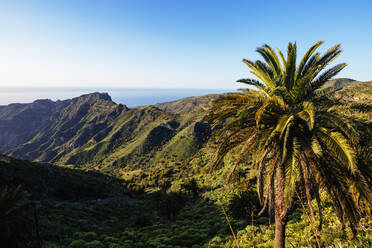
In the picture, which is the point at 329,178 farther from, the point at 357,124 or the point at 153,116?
the point at 153,116

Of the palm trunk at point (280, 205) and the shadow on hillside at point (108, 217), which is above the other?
the palm trunk at point (280, 205)

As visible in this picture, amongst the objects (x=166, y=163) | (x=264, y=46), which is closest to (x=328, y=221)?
(x=264, y=46)

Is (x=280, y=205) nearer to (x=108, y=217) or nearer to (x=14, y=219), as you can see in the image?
(x=14, y=219)

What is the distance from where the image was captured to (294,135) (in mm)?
5930

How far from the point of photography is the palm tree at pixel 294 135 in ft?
17.2

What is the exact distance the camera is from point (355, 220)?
5.57 meters

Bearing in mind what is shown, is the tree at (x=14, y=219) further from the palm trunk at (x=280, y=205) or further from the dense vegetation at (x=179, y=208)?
the palm trunk at (x=280, y=205)

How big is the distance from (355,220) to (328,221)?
5.21 metres

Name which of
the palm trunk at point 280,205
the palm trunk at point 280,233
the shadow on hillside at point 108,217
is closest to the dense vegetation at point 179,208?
the shadow on hillside at point 108,217

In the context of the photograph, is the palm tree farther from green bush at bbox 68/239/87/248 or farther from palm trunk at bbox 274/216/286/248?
green bush at bbox 68/239/87/248

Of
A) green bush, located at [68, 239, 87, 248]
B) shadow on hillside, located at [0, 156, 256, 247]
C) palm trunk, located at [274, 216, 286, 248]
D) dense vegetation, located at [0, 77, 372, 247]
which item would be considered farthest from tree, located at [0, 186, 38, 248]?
palm trunk, located at [274, 216, 286, 248]

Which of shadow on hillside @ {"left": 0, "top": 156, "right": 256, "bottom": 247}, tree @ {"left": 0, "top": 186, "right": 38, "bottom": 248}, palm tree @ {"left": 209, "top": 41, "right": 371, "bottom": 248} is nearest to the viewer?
palm tree @ {"left": 209, "top": 41, "right": 371, "bottom": 248}

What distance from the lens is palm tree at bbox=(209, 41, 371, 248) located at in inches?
207

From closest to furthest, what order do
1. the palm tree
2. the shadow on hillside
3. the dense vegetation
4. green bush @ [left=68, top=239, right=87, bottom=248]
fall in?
the palm tree → the dense vegetation → green bush @ [left=68, top=239, right=87, bottom=248] → the shadow on hillside
